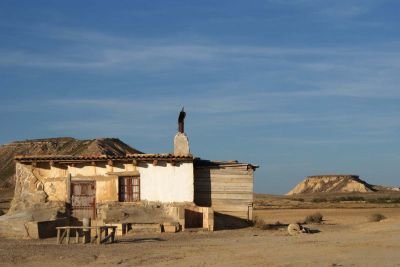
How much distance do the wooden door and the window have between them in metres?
1.15

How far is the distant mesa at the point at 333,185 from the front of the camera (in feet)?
381

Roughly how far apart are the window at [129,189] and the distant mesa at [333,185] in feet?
291

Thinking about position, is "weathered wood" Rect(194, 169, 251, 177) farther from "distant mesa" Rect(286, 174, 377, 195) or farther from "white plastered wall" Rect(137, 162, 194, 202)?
"distant mesa" Rect(286, 174, 377, 195)

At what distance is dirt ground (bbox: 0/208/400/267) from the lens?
54.9 feet

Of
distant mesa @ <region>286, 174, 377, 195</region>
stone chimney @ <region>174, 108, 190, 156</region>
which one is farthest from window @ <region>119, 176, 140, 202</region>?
distant mesa @ <region>286, 174, 377, 195</region>

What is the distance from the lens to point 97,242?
2228 centimetres

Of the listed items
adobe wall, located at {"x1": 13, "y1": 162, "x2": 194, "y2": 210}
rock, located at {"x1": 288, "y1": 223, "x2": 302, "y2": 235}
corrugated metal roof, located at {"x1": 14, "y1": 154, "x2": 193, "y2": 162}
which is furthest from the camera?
adobe wall, located at {"x1": 13, "y1": 162, "x2": 194, "y2": 210}

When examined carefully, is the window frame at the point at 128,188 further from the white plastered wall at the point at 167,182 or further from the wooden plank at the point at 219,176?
the wooden plank at the point at 219,176

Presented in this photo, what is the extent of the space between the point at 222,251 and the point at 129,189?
10747 mm

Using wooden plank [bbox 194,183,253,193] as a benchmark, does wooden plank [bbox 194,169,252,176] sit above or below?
above

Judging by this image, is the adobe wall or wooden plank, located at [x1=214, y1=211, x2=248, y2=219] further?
wooden plank, located at [x1=214, y1=211, x2=248, y2=219]

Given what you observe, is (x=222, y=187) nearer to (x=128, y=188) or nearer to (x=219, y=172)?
(x=219, y=172)

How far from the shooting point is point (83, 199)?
96.3ft

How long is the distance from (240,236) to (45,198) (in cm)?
909
